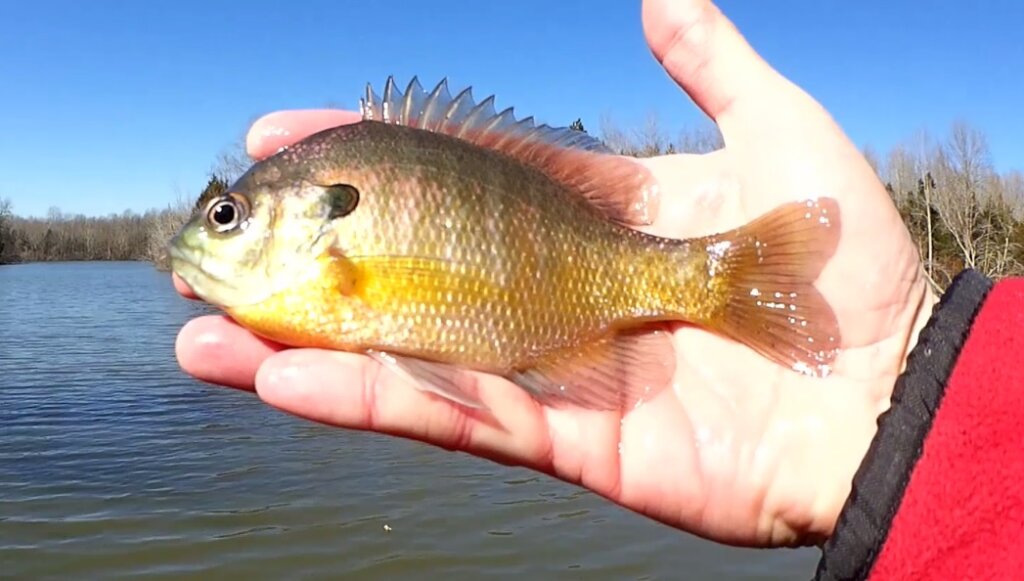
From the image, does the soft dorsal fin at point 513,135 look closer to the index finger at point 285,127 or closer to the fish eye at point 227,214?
the index finger at point 285,127

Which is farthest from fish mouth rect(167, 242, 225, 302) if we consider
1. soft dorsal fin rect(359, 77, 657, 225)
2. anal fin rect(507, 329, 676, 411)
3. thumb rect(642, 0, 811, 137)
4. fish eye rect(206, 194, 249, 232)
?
thumb rect(642, 0, 811, 137)

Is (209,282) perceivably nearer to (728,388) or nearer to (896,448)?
(728,388)

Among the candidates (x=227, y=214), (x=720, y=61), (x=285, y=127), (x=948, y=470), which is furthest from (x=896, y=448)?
(x=285, y=127)

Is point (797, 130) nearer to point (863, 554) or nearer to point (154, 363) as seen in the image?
point (863, 554)

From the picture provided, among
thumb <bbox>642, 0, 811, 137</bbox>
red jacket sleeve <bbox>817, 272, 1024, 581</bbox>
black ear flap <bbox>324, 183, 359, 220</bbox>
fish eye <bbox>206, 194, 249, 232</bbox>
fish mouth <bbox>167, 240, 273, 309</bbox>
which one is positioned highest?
thumb <bbox>642, 0, 811, 137</bbox>

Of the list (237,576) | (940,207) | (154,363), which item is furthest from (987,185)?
(237,576)

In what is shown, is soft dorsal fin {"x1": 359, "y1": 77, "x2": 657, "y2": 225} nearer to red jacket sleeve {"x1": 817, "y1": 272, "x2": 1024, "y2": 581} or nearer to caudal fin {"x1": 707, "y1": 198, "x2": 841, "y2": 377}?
caudal fin {"x1": 707, "y1": 198, "x2": 841, "y2": 377}

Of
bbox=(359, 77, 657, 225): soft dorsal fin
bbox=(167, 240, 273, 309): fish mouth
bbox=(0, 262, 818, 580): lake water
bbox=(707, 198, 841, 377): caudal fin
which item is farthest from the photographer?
bbox=(0, 262, 818, 580): lake water
